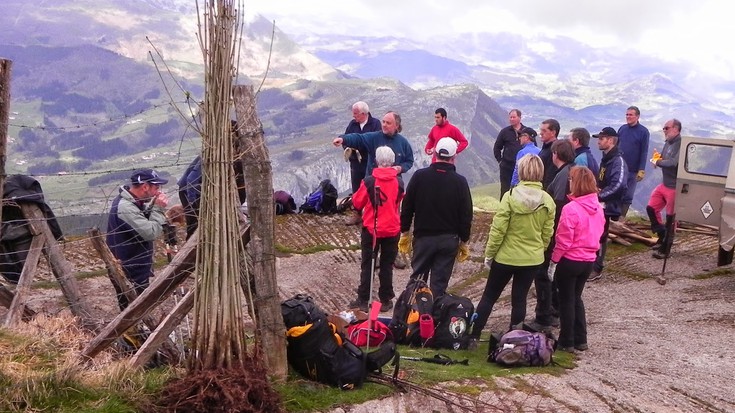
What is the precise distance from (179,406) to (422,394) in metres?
2.06

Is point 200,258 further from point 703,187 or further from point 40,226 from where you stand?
point 703,187

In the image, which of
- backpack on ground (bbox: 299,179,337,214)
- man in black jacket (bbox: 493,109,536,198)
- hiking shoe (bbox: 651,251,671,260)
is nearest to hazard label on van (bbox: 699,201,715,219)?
hiking shoe (bbox: 651,251,671,260)

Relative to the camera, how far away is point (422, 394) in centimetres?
541

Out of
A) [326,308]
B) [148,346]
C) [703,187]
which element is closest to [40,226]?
[148,346]

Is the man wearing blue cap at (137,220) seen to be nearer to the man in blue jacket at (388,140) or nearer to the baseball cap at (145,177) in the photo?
the baseball cap at (145,177)

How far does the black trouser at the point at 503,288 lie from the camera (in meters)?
7.21

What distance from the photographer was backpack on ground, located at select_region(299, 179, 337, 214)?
47.9 feet

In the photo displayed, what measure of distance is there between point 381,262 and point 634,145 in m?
6.35

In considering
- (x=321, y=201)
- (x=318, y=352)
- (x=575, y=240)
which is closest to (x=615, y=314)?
(x=575, y=240)

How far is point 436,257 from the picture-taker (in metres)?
8.23

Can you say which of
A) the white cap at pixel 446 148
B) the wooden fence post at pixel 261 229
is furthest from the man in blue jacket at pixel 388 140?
the wooden fence post at pixel 261 229

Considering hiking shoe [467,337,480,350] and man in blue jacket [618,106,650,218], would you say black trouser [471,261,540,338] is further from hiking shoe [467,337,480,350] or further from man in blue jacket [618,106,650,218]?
man in blue jacket [618,106,650,218]

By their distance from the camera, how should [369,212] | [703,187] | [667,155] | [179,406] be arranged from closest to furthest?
[179,406] → [369,212] → [703,187] → [667,155]

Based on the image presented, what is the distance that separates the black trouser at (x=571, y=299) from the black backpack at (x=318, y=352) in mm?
2918
